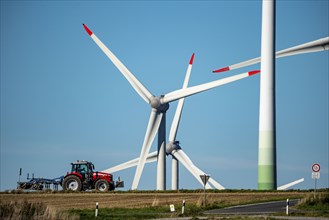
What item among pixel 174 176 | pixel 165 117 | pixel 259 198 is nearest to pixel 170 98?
pixel 165 117

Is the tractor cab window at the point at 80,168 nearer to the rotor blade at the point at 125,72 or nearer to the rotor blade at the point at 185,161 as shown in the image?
the rotor blade at the point at 125,72

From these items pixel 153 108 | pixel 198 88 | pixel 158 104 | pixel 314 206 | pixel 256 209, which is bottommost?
pixel 256 209

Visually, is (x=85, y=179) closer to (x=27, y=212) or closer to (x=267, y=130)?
(x=267, y=130)

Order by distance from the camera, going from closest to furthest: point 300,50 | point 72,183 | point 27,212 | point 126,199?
point 27,212 < point 126,199 < point 72,183 < point 300,50

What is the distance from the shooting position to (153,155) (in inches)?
3792

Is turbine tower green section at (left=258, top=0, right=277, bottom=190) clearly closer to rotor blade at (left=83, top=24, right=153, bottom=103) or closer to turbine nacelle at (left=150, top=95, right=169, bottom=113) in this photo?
turbine nacelle at (left=150, top=95, right=169, bottom=113)

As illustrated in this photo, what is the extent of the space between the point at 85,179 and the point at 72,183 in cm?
139

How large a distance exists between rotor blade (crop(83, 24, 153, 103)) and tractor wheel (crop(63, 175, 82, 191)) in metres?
18.0

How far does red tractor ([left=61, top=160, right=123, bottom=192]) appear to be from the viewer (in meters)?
68.7

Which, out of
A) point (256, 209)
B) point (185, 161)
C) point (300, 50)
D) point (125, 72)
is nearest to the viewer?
point (256, 209)

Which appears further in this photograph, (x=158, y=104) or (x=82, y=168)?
(x=158, y=104)

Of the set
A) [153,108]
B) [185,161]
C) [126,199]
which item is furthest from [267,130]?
[185,161]

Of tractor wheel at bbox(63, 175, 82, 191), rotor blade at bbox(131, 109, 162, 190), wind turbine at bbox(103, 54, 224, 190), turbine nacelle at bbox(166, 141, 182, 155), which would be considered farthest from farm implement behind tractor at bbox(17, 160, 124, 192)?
turbine nacelle at bbox(166, 141, 182, 155)

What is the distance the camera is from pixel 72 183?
6912cm
